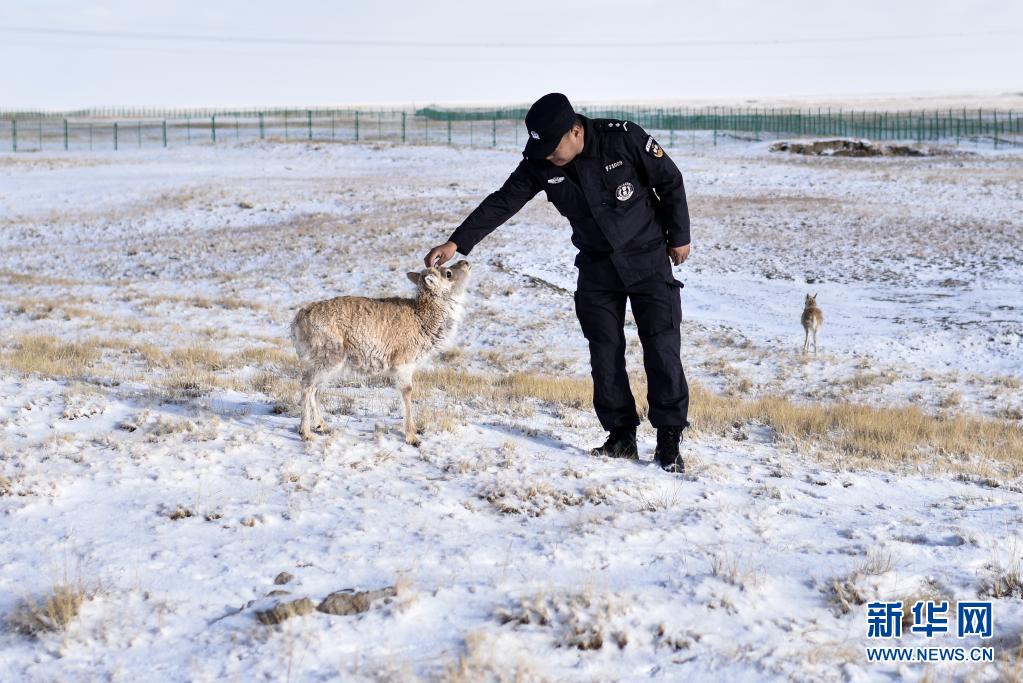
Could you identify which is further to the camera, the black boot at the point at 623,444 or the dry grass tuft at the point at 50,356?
the dry grass tuft at the point at 50,356

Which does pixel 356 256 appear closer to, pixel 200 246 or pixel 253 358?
pixel 200 246

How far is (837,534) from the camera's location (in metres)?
5.23

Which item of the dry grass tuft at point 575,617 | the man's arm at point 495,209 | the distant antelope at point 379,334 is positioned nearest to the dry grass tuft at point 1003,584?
the dry grass tuft at point 575,617

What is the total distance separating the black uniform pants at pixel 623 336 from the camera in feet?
21.1

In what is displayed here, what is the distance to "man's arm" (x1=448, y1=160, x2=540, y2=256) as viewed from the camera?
6.47 meters

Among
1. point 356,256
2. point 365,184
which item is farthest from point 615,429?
point 365,184

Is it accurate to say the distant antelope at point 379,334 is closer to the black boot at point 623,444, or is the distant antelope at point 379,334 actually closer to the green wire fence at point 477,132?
the black boot at point 623,444

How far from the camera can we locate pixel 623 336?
659 centimetres

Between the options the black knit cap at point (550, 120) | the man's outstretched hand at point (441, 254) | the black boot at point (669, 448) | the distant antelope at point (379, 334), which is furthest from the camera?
the distant antelope at point (379, 334)

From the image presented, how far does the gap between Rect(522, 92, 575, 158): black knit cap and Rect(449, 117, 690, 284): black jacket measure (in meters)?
0.28

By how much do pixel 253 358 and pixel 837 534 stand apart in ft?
26.7

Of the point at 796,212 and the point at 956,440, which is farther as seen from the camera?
the point at 796,212

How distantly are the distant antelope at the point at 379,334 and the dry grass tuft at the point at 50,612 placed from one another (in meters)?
2.70

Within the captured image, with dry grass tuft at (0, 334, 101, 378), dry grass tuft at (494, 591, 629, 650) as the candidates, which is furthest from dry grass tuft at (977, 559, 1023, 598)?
dry grass tuft at (0, 334, 101, 378)
